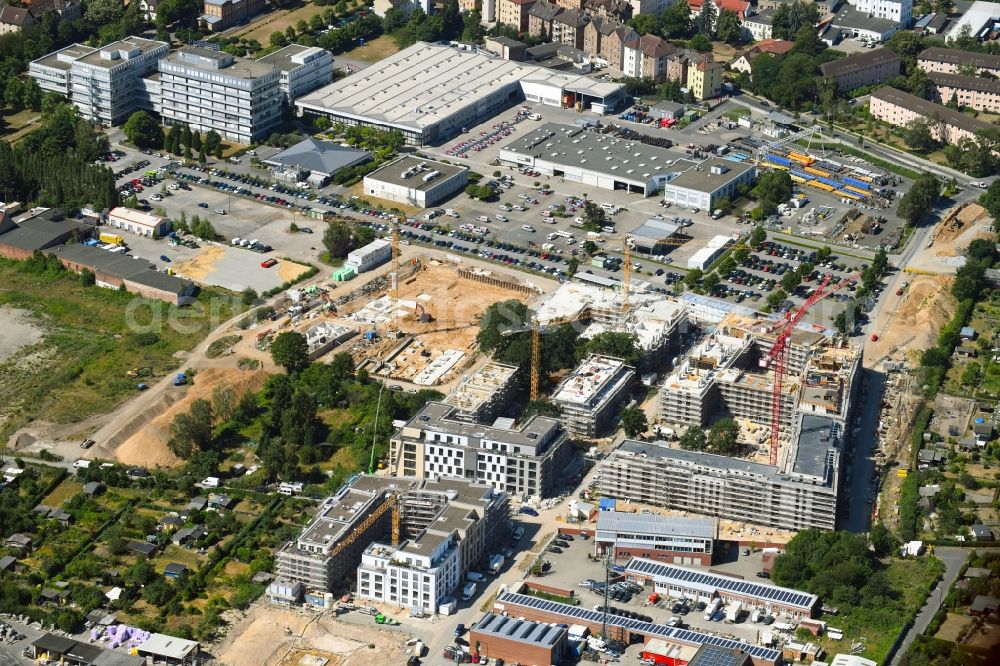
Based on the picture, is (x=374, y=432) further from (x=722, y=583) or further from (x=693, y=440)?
A: (x=722, y=583)

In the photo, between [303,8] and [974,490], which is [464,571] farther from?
[303,8]

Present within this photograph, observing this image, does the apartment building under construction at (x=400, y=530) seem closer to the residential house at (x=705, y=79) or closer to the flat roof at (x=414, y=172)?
the flat roof at (x=414, y=172)

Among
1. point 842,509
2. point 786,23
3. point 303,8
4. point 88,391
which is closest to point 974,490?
point 842,509

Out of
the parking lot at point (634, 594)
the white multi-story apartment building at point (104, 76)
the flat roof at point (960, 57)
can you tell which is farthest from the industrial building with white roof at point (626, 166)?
the parking lot at point (634, 594)

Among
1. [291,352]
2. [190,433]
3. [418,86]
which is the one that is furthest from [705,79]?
[190,433]

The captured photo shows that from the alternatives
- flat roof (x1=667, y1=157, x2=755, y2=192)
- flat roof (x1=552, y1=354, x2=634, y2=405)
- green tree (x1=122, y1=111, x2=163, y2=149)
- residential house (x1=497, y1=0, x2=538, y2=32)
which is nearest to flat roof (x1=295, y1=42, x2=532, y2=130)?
residential house (x1=497, y1=0, x2=538, y2=32)

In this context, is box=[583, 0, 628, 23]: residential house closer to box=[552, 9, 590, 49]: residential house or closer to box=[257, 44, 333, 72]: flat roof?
box=[552, 9, 590, 49]: residential house
